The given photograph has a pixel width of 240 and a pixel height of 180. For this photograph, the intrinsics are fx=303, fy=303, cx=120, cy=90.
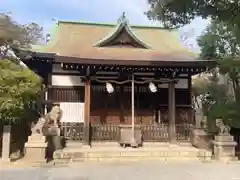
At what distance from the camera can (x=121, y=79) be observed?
48.0ft

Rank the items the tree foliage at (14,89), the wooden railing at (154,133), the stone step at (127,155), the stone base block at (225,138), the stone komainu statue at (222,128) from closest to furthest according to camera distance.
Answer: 1. the tree foliage at (14,89)
2. the stone step at (127,155)
3. the stone base block at (225,138)
4. the stone komainu statue at (222,128)
5. the wooden railing at (154,133)

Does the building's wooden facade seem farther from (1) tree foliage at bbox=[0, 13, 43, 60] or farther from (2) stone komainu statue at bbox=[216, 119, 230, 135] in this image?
(1) tree foliage at bbox=[0, 13, 43, 60]

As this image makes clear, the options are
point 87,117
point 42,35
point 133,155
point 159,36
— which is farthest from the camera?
point 42,35

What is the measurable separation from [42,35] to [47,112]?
20.1 m

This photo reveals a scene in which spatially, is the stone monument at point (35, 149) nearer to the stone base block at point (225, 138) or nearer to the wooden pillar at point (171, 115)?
the wooden pillar at point (171, 115)

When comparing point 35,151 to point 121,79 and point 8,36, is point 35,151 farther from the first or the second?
point 8,36

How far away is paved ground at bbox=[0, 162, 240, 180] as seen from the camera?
8.52m

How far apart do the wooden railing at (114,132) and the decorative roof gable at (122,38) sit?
446 cm

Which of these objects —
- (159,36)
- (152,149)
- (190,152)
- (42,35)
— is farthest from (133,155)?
(42,35)

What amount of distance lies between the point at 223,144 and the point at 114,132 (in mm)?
4784

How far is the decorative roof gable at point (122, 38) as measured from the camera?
51.2 ft

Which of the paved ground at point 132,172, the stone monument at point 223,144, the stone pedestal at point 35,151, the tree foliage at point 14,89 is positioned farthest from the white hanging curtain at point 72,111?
the stone monument at point 223,144

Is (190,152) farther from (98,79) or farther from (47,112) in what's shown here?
(47,112)

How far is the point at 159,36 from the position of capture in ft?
62.1
